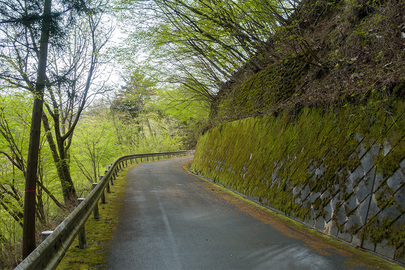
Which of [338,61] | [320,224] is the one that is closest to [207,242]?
[320,224]

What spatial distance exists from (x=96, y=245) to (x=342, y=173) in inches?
202

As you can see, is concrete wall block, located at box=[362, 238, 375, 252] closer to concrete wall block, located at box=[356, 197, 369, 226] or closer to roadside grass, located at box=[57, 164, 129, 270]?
concrete wall block, located at box=[356, 197, 369, 226]

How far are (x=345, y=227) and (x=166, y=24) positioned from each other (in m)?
10.6

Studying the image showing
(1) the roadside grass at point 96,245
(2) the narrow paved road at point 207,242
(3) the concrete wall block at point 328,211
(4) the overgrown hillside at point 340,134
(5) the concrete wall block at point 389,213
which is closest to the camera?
(1) the roadside grass at point 96,245

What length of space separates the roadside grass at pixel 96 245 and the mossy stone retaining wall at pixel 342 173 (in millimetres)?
4424

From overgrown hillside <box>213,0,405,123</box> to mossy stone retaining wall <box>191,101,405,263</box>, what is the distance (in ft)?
1.34

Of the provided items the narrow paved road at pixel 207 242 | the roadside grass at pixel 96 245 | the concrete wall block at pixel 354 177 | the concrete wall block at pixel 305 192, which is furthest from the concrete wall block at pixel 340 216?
the roadside grass at pixel 96 245

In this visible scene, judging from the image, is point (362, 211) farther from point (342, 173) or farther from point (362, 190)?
point (342, 173)

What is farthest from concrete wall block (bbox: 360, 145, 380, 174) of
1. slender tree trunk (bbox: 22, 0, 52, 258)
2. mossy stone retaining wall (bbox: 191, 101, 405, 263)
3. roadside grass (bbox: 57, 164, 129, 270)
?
slender tree trunk (bbox: 22, 0, 52, 258)

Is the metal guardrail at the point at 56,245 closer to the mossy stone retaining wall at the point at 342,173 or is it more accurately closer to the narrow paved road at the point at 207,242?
the narrow paved road at the point at 207,242

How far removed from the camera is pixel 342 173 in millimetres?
5570

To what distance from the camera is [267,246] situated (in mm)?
4773

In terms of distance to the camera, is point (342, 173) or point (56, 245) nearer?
point (56, 245)

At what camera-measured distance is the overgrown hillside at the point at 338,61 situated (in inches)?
225
